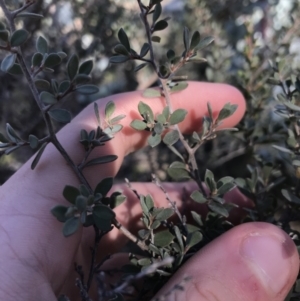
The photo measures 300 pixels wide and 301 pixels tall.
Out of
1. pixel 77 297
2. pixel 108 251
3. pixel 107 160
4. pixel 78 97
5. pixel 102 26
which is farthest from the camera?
pixel 78 97

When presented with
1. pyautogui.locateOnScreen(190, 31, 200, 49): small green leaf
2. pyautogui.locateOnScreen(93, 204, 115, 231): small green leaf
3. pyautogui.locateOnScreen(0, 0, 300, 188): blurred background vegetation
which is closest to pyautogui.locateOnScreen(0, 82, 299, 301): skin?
pyautogui.locateOnScreen(93, 204, 115, 231): small green leaf

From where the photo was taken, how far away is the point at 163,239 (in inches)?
36.1

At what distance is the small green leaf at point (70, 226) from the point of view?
72cm

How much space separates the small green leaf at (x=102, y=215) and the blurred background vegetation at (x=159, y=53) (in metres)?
0.78

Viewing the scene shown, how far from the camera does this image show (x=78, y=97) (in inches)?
82.6

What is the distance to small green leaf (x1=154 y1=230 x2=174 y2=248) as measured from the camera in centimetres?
91

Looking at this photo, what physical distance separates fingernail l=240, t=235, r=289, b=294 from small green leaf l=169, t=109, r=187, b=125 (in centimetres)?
34

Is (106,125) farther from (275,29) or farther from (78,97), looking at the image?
(275,29)

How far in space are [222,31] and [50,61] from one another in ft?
4.50

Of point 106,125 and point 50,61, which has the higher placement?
point 50,61

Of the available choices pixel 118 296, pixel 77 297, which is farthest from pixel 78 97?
pixel 118 296

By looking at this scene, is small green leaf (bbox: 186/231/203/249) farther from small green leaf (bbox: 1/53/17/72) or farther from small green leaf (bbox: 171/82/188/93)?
small green leaf (bbox: 1/53/17/72)

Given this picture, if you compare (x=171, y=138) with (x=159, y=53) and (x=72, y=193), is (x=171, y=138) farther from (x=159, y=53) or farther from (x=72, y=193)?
(x=159, y=53)

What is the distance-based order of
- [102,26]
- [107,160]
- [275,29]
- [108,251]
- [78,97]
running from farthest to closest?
[78,97]
[275,29]
[102,26]
[108,251]
[107,160]
